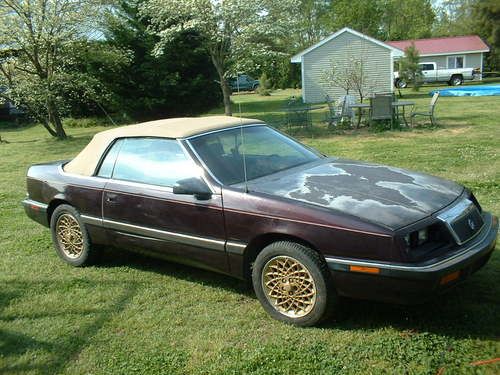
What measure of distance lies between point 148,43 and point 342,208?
20.7m

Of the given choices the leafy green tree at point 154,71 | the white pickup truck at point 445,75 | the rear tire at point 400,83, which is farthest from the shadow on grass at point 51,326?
the white pickup truck at point 445,75

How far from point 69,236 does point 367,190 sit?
3146 millimetres

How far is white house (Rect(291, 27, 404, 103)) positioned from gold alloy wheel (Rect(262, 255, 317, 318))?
24.6 meters

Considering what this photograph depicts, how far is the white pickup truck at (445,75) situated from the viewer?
36.5 metres

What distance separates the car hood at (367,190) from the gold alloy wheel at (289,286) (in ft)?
1.57

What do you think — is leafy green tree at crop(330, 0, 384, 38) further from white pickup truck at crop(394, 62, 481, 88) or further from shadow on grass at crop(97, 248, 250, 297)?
shadow on grass at crop(97, 248, 250, 297)

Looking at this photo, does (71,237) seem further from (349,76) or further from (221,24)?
(349,76)

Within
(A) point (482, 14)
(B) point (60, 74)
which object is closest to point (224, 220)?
(B) point (60, 74)

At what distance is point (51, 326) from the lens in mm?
4109

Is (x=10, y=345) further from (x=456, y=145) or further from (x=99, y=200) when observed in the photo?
(x=456, y=145)

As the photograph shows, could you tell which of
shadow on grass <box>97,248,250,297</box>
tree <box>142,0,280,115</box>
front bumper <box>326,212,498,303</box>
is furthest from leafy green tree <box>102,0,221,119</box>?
front bumper <box>326,212,498,303</box>

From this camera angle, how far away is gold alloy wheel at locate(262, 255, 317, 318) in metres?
3.66

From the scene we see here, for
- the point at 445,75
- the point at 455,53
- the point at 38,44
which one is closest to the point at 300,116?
the point at 38,44

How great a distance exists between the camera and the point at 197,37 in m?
23.2
